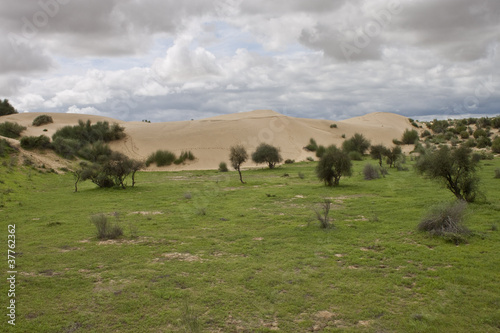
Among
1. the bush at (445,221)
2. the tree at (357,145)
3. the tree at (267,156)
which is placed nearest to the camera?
the bush at (445,221)

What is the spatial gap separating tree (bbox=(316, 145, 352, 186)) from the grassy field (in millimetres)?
7890

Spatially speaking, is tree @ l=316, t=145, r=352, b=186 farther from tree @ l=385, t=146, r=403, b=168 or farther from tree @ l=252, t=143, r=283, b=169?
tree @ l=252, t=143, r=283, b=169

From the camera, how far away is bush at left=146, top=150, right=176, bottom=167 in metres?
49.9

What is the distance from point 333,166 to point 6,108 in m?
88.5

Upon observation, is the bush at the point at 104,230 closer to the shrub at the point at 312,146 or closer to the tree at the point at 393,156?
the tree at the point at 393,156

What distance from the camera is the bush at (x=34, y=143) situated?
128 feet

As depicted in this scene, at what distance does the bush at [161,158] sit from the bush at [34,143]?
13236 mm

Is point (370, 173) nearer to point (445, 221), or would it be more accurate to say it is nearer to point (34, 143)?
point (445, 221)

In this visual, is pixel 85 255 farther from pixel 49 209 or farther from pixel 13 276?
pixel 49 209

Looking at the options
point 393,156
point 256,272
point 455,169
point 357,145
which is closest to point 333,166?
point 455,169

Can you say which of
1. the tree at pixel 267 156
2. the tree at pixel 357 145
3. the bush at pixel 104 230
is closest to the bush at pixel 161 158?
the tree at pixel 267 156

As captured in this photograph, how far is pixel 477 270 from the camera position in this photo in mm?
8422

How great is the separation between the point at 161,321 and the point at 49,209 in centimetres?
1480

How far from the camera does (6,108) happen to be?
3248 inches
